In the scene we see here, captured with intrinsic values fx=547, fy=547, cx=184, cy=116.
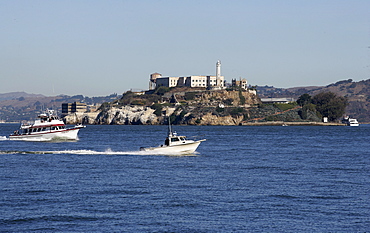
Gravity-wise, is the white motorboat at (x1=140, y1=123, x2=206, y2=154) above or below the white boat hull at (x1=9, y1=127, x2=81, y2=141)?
above

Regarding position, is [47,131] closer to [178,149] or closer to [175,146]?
[178,149]

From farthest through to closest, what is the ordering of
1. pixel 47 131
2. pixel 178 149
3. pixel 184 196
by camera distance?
1. pixel 47 131
2. pixel 178 149
3. pixel 184 196

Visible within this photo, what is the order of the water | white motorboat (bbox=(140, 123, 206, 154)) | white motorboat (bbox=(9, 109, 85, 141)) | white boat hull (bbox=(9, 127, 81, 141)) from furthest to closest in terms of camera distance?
1. white motorboat (bbox=(9, 109, 85, 141))
2. white boat hull (bbox=(9, 127, 81, 141))
3. white motorboat (bbox=(140, 123, 206, 154))
4. the water

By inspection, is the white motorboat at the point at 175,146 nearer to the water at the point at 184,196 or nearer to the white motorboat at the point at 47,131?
the water at the point at 184,196

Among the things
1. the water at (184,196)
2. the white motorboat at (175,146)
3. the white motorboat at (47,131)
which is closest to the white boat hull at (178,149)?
the white motorboat at (175,146)

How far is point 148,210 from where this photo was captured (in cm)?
3350

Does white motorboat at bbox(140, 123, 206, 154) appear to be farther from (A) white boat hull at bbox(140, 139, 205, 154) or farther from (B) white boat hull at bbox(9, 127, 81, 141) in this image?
(B) white boat hull at bbox(9, 127, 81, 141)

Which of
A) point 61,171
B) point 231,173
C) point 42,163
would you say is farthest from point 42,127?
point 231,173

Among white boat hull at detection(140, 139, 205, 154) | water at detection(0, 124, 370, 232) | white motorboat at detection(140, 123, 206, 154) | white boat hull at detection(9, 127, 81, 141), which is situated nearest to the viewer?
water at detection(0, 124, 370, 232)

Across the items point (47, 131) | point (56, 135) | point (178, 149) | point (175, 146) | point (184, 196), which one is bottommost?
point (56, 135)

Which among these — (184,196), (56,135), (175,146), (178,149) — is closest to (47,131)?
(56,135)

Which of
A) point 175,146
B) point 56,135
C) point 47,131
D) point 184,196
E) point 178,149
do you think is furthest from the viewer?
point 47,131

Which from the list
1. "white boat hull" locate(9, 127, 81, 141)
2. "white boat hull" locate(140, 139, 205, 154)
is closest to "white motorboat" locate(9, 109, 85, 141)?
"white boat hull" locate(9, 127, 81, 141)

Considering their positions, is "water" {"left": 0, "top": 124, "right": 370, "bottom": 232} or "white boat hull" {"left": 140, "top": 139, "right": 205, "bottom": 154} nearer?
"water" {"left": 0, "top": 124, "right": 370, "bottom": 232}
